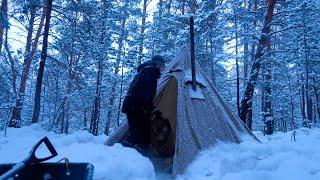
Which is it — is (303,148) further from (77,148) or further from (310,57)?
(310,57)

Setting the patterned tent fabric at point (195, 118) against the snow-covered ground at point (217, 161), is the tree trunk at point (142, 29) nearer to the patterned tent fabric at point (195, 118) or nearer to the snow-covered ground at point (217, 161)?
the patterned tent fabric at point (195, 118)

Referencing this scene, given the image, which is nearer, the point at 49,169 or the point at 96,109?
the point at 49,169

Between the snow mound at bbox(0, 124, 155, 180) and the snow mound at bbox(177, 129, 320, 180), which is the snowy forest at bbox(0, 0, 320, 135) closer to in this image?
the snow mound at bbox(0, 124, 155, 180)

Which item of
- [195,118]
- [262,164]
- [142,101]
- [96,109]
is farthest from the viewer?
[96,109]

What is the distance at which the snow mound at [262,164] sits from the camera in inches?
170

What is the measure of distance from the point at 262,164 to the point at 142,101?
8.82ft

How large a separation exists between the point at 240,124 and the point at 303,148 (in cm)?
233

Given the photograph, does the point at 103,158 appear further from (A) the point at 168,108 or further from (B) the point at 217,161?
(A) the point at 168,108

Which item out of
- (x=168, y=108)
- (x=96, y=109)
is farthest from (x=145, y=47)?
(x=168, y=108)

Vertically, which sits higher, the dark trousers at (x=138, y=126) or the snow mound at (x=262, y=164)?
the dark trousers at (x=138, y=126)

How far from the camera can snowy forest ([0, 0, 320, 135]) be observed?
40.7 feet

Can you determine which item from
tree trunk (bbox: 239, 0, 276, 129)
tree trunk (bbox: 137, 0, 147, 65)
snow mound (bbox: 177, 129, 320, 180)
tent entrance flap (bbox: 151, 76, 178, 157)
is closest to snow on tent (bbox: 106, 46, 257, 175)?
tent entrance flap (bbox: 151, 76, 178, 157)

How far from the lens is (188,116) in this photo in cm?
659

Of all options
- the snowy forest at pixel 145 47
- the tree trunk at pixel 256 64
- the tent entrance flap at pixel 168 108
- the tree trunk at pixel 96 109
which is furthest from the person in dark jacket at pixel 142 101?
the tree trunk at pixel 96 109
